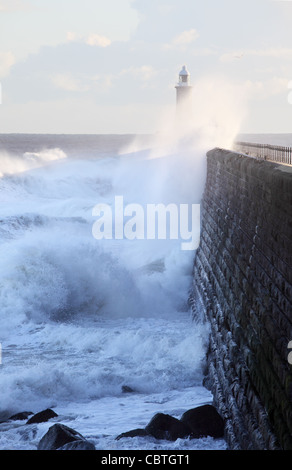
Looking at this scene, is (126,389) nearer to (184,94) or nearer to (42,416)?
(42,416)

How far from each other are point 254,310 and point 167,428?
215 cm

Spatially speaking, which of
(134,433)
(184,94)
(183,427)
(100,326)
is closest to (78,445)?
(134,433)

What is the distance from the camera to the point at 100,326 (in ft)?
48.3

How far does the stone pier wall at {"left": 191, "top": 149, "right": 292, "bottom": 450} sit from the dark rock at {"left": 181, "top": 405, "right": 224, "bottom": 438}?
0.56 feet

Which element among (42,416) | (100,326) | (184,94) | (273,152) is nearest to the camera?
(42,416)

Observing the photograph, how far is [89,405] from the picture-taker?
10.0 metres

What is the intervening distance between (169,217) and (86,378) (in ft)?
43.4

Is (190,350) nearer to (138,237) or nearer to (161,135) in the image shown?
(138,237)

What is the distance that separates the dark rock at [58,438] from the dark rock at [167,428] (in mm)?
1064

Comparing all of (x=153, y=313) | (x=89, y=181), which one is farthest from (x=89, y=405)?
(x=89, y=181)

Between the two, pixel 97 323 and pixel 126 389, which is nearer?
pixel 126 389

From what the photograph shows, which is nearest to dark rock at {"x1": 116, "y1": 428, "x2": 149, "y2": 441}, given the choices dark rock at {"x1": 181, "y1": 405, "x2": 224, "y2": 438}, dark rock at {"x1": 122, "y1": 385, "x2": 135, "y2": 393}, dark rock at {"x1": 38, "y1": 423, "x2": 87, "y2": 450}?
dark rock at {"x1": 181, "y1": 405, "x2": 224, "y2": 438}

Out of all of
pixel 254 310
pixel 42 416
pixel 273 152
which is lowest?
pixel 42 416
